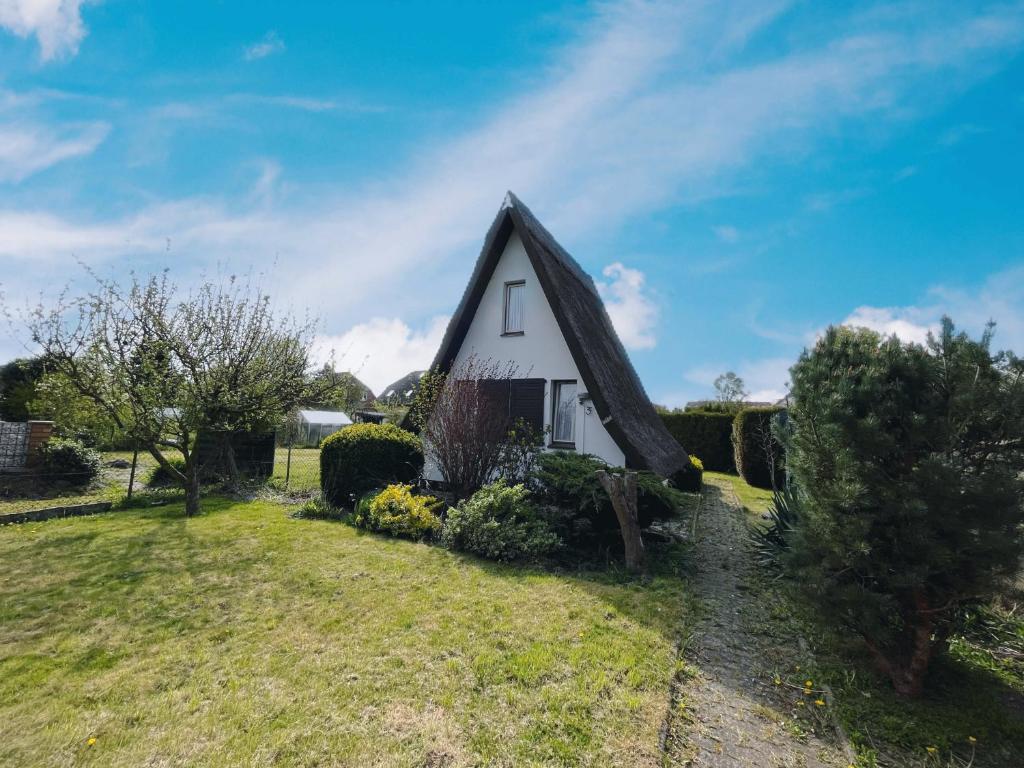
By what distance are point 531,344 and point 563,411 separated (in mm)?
1679

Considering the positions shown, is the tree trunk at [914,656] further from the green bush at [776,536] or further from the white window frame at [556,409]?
the white window frame at [556,409]

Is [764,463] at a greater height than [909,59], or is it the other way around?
[909,59]

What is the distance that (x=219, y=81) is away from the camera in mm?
6230

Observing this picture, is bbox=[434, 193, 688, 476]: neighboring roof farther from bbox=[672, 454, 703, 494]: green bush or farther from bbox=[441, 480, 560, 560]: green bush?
bbox=[441, 480, 560, 560]: green bush

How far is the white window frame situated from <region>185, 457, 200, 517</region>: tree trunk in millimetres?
7229

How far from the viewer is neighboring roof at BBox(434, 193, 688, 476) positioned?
885 centimetres

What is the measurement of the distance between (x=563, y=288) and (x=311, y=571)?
24.8 ft

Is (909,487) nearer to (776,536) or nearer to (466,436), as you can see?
(776,536)

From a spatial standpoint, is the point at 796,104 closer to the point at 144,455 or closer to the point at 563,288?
the point at 563,288

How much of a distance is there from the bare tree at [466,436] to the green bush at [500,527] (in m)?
1.10

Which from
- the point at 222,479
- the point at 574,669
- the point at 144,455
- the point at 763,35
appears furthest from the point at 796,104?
the point at 144,455

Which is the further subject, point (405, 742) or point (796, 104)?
point (796, 104)

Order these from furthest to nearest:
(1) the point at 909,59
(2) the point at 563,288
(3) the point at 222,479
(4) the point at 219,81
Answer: (3) the point at 222,479 < (2) the point at 563,288 < (4) the point at 219,81 < (1) the point at 909,59

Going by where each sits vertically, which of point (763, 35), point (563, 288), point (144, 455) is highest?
point (763, 35)
